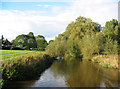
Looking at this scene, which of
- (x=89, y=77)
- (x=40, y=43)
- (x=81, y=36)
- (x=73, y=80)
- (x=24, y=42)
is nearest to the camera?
(x=73, y=80)

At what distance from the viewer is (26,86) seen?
11.8 metres

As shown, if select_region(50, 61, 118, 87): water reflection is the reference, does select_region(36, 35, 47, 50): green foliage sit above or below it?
above

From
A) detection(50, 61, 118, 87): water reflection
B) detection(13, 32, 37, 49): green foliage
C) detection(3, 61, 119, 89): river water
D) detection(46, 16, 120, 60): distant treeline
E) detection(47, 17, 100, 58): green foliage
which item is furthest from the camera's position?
detection(13, 32, 37, 49): green foliage

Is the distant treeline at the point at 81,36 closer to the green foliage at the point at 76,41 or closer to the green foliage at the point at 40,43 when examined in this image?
the green foliage at the point at 76,41

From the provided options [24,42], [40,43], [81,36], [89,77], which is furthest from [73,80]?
[40,43]

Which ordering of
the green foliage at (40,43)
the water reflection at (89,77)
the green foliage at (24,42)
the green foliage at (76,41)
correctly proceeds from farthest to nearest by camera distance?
the green foliage at (40,43)
the green foliage at (24,42)
the green foliage at (76,41)
the water reflection at (89,77)

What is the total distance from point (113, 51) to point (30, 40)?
47980mm

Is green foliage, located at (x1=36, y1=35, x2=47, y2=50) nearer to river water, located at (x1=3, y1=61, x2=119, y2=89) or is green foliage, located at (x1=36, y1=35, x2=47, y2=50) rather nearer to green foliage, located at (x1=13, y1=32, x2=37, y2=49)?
green foliage, located at (x1=13, y1=32, x2=37, y2=49)

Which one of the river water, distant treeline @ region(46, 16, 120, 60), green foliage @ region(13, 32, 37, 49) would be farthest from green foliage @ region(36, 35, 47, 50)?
the river water

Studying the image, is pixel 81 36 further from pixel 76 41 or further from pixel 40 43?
pixel 40 43

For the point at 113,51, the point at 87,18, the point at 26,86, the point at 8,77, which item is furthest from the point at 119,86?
the point at 87,18

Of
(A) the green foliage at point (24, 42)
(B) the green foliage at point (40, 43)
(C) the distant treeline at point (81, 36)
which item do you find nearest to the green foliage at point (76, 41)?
(C) the distant treeline at point (81, 36)

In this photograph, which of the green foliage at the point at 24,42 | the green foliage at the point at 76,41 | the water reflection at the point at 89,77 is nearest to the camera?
the water reflection at the point at 89,77

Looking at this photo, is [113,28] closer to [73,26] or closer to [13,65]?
[73,26]
